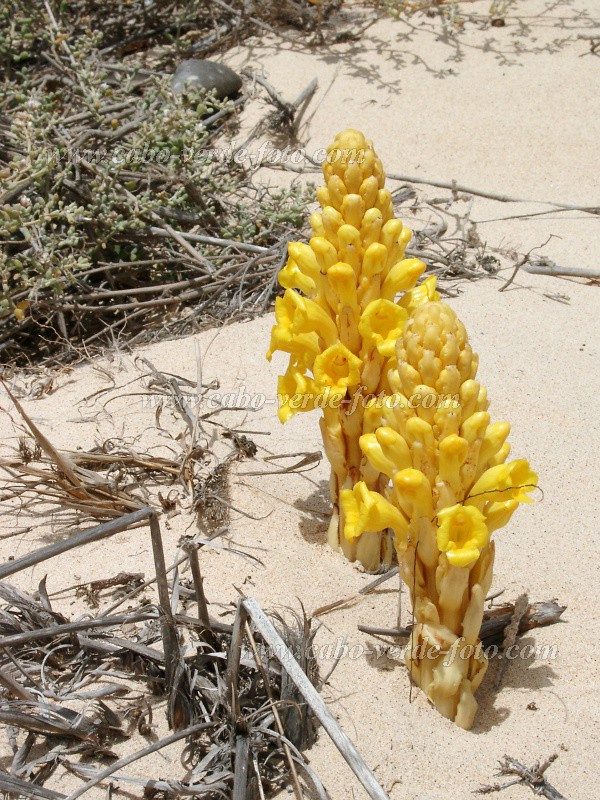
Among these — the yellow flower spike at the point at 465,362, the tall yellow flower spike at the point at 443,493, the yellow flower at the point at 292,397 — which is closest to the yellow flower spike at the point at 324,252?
the yellow flower at the point at 292,397

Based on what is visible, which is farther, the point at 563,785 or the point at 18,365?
the point at 18,365

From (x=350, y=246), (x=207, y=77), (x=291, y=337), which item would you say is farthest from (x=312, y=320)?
(x=207, y=77)

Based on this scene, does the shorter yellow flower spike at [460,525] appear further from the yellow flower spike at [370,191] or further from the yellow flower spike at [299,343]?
the yellow flower spike at [370,191]

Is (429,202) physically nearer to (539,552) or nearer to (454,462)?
(539,552)

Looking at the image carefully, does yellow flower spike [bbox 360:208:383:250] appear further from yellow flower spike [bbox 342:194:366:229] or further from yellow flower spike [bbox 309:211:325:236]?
yellow flower spike [bbox 309:211:325:236]

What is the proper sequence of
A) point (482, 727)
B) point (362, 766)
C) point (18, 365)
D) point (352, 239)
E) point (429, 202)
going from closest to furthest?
point (362, 766) → point (482, 727) → point (352, 239) → point (18, 365) → point (429, 202)

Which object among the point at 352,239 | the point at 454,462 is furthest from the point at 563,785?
the point at 352,239

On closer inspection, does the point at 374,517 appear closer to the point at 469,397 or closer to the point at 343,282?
the point at 469,397

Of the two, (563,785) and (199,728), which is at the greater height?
(199,728)
